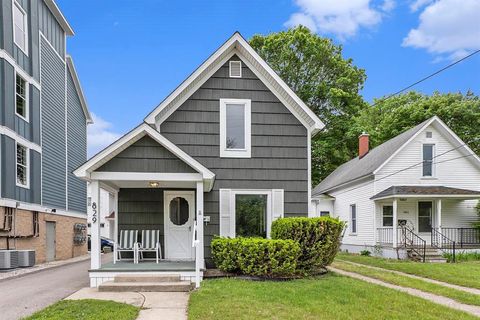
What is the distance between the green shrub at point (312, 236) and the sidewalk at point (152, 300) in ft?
9.80

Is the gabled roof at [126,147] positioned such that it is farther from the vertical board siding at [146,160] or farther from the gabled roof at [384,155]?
the gabled roof at [384,155]

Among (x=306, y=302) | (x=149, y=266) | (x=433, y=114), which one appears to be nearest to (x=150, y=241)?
(x=149, y=266)

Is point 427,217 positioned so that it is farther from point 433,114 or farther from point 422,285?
point 433,114

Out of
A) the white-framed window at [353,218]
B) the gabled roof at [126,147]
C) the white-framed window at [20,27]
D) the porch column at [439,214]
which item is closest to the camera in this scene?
the gabled roof at [126,147]

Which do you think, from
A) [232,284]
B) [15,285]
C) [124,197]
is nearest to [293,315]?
[232,284]

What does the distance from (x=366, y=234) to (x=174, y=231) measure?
457 inches

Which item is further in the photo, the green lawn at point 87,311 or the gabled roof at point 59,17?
the gabled roof at point 59,17

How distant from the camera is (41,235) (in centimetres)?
1661

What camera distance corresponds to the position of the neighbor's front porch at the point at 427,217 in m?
17.0

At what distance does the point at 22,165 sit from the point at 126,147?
8.78 m

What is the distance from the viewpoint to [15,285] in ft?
33.3

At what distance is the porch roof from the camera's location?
16.8m

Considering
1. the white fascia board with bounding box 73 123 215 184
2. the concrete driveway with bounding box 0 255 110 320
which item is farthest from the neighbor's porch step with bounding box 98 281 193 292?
the white fascia board with bounding box 73 123 215 184

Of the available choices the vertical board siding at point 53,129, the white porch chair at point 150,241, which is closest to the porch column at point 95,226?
the white porch chair at point 150,241
